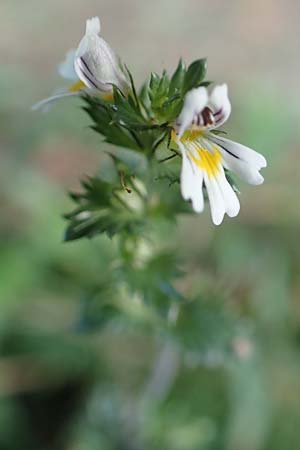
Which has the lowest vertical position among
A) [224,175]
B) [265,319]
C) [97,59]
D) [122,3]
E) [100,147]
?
[224,175]

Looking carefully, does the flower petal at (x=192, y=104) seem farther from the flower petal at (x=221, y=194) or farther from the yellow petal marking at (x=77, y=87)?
the yellow petal marking at (x=77, y=87)

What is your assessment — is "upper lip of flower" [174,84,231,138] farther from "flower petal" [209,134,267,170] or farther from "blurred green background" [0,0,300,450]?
"blurred green background" [0,0,300,450]

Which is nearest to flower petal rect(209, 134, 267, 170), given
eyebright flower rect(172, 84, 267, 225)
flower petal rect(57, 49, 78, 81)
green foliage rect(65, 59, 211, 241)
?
eyebright flower rect(172, 84, 267, 225)

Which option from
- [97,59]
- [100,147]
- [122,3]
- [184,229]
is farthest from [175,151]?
[122,3]

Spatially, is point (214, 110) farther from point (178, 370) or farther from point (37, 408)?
point (37, 408)

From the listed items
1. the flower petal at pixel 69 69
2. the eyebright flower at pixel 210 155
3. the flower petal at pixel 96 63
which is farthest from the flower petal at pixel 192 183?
the flower petal at pixel 69 69

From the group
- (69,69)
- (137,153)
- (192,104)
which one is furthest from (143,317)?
(192,104)
